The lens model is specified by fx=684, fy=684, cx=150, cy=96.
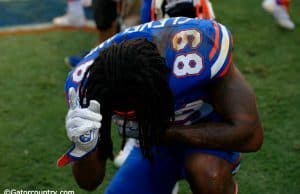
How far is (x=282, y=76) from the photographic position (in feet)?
15.3

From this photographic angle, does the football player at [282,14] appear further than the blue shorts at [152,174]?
Yes

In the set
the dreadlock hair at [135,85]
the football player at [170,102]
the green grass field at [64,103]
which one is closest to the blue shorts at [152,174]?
the football player at [170,102]

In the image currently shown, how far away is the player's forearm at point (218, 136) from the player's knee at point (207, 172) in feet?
0.21

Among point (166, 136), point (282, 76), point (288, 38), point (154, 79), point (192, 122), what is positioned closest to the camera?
point (154, 79)

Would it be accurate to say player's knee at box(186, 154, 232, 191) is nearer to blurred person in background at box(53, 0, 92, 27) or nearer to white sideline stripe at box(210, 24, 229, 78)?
white sideline stripe at box(210, 24, 229, 78)

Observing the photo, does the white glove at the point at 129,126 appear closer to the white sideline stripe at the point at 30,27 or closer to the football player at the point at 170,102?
the football player at the point at 170,102

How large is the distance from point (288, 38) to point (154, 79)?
10.9 feet

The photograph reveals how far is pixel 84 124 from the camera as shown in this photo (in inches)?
86.4

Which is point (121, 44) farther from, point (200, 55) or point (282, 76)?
point (282, 76)

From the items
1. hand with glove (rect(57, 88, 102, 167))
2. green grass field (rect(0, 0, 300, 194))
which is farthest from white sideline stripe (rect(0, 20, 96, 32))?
hand with glove (rect(57, 88, 102, 167))

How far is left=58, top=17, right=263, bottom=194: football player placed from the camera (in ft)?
7.42

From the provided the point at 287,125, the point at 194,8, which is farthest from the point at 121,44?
the point at 287,125

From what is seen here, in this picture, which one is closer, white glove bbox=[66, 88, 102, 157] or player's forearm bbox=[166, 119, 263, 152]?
white glove bbox=[66, 88, 102, 157]

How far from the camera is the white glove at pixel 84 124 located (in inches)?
86.6
